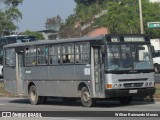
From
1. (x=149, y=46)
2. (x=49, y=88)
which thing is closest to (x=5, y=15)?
(x=49, y=88)

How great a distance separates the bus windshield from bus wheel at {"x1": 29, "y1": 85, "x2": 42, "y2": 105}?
542 cm

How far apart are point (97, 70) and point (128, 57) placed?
128cm

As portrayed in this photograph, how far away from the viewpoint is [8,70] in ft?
94.7

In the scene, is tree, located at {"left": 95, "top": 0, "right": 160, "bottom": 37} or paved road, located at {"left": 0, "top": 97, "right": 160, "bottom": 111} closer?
paved road, located at {"left": 0, "top": 97, "right": 160, "bottom": 111}

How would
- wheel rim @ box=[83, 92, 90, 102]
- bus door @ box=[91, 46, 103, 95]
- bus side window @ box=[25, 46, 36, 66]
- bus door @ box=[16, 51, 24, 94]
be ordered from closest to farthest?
bus door @ box=[91, 46, 103, 95] < wheel rim @ box=[83, 92, 90, 102] < bus side window @ box=[25, 46, 36, 66] < bus door @ box=[16, 51, 24, 94]

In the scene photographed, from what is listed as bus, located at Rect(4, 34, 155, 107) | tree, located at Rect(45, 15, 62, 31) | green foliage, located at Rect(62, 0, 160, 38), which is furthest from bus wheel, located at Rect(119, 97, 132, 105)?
tree, located at Rect(45, 15, 62, 31)

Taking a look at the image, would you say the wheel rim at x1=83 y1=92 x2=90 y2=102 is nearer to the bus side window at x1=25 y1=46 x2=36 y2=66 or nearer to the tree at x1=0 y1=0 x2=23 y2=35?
the bus side window at x1=25 y1=46 x2=36 y2=66

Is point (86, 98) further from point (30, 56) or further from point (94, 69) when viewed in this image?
point (30, 56)

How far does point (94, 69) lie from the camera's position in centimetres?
2292

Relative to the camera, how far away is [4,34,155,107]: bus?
73.7ft

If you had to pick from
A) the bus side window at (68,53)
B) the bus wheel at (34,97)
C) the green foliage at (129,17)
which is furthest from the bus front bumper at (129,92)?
the green foliage at (129,17)

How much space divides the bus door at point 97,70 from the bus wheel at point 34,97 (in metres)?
4.57

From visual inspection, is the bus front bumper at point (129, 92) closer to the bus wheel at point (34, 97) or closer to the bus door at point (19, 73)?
the bus wheel at point (34, 97)

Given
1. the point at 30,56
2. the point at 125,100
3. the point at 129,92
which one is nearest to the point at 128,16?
the point at 30,56
